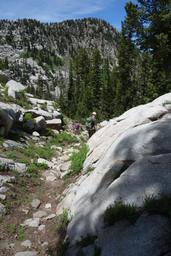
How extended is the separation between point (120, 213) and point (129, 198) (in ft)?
1.52

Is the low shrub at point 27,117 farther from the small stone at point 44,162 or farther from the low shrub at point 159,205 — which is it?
the low shrub at point 159,205

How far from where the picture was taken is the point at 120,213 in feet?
18.9

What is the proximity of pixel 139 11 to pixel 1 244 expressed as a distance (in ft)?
91.6

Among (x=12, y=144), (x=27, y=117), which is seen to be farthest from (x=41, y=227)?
(x=27, y=117)

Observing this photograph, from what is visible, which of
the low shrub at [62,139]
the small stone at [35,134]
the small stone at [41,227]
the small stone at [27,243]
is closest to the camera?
the small stone at [27,243]

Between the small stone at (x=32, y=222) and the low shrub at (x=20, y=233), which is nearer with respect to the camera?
the low shrub at (x=20, y=233)

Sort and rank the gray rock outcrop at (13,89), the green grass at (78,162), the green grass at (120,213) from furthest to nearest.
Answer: the gray rock outcrop at (13,89) → the green grass at (78,162) → the green grass at (120,213)

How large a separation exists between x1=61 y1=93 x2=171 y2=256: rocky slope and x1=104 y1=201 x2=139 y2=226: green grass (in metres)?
0.03

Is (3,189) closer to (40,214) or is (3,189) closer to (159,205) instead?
(40,214)

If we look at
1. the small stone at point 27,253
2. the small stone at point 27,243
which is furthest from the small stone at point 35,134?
the small stone at point 27,253

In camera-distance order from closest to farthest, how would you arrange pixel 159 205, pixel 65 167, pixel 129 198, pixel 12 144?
pixel 159 205 → pixel 129 198 → pixel 65 167 → pixel 12 144

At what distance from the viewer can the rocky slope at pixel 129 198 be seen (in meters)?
5.09

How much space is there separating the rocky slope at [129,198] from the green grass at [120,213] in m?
0.03

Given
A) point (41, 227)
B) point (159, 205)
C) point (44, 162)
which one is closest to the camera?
point (159, 205)
